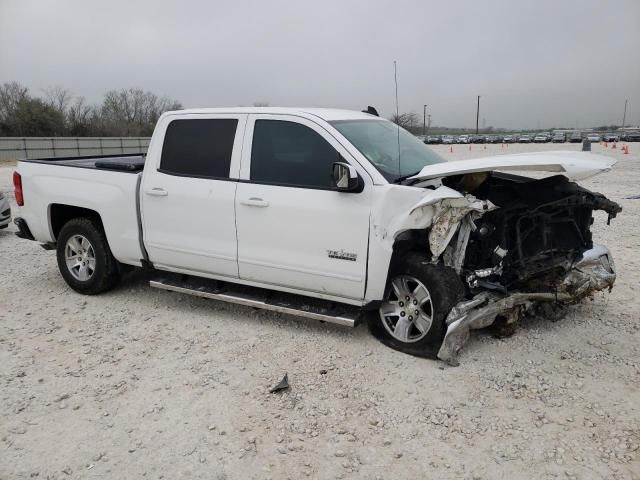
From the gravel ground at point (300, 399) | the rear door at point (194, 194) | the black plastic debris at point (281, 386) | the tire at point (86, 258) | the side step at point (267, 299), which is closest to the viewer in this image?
the gravel ground at point (300, 399)

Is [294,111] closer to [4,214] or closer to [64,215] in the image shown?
[64,215]

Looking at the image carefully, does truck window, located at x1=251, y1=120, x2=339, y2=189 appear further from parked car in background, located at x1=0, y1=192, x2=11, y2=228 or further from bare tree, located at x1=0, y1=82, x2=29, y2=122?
bare tree, located at x1=0, y1=82, x2=29, y2=122

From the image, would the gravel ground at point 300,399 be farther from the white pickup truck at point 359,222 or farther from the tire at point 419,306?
the white pickup truck at point 359,222

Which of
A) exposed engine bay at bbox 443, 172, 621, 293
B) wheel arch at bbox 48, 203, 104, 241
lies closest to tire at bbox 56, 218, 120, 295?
wheel arch at bbox 48, 203, 104, 241

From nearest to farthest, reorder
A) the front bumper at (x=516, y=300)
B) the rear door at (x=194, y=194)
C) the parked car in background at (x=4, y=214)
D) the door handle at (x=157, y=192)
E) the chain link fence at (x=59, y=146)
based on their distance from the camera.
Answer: the front bumper at (x=516, y=300)
the rear door at (x=194, y=194)
the door handle at (x=157, y=192)
the parked car in background at (x=4, y=214)
the chain link fence at (x=59, y=146)

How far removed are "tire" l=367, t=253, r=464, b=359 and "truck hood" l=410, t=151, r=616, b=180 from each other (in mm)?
705

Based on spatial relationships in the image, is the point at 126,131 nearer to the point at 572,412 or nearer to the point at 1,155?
the point at 1,155

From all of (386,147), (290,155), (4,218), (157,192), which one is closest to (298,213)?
(290,155)

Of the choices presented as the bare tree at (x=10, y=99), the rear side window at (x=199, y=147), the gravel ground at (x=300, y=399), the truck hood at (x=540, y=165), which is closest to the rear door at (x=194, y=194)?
the rear side window at (x=199, y=147)

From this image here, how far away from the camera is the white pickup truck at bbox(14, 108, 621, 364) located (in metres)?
4.10

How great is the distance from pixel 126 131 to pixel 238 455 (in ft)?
175

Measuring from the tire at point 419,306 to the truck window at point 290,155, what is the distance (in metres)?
0.94

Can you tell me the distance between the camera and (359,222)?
4.18 meters

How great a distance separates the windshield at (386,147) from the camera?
4.43 m
